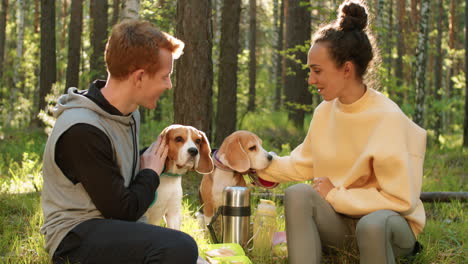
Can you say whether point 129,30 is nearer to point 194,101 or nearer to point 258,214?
point 258,214

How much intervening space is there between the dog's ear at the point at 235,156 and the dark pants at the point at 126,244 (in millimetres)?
1381

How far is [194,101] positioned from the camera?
247 inches

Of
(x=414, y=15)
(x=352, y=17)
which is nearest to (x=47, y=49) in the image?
(x=352, y=17)

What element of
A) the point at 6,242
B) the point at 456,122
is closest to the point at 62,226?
the point at 6,242

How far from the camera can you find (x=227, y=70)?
32.6ft

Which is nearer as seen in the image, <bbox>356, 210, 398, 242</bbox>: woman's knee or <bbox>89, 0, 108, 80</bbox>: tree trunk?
<bbox>356, 210, 398, 242</bbox>: woman's knee

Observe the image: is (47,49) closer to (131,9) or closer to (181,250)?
(131,9)

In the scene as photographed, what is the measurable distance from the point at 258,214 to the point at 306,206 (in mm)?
806

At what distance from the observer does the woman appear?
3457 mm

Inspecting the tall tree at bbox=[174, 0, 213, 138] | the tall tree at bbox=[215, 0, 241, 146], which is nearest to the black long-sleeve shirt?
the tall tree at bbox=[174, 0, 213, 138]

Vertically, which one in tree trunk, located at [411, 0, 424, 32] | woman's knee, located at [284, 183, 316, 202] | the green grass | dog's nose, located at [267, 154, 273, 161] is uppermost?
tree trunk, located at [411, 0, 424, 32]

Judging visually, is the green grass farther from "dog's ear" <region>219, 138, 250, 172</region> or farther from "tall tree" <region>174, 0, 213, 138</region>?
"tall tree" <region>174, 0, 213, 138</region>

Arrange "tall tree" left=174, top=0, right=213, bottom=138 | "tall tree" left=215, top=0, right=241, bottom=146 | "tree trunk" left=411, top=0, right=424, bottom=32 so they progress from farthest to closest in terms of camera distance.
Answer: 1. "tree trunk" left=411, top=0, right=424, bottom=32
2. "tall tree" left=215, top=0, right=241, bottom=146
3. "tall tree" left=174, top=0, right=213, bottom=138

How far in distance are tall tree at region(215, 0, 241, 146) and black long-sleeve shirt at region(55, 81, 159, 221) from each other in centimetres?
667
